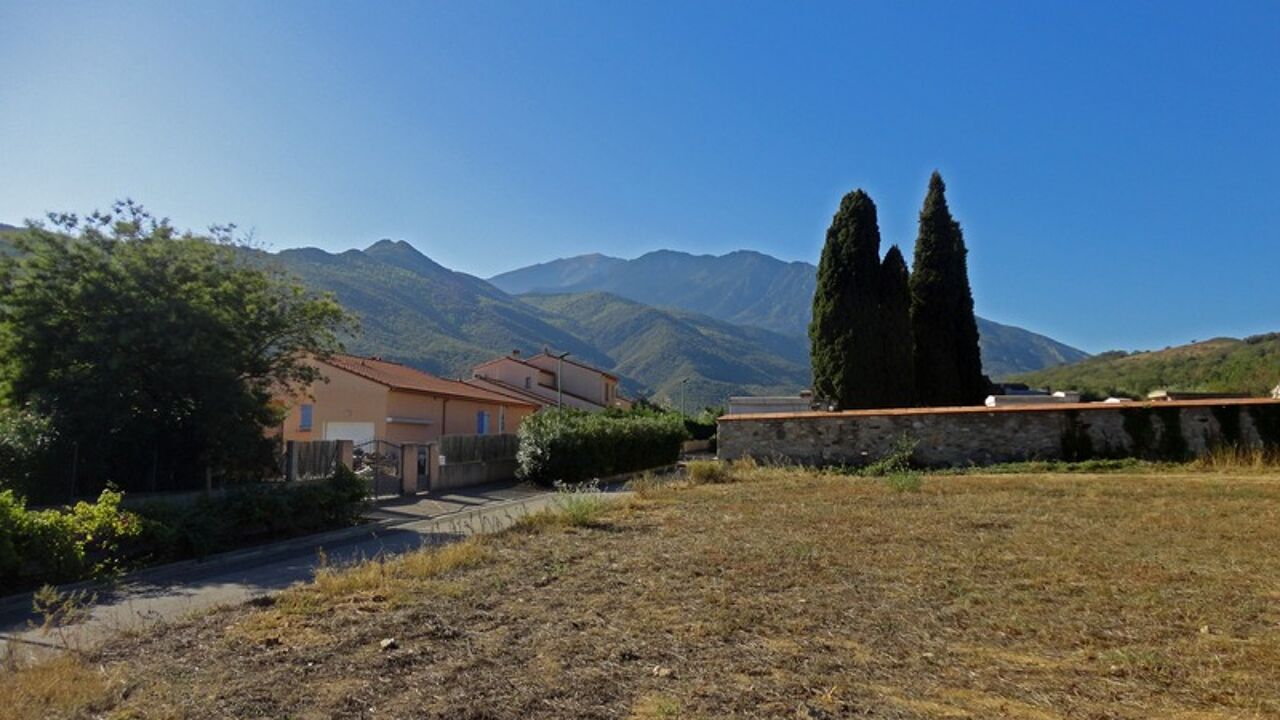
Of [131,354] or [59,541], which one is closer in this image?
[59,541]

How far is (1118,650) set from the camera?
17.7ft

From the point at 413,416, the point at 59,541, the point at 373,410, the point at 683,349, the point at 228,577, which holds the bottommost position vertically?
the point at 228,577

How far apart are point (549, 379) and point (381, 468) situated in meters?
34.5

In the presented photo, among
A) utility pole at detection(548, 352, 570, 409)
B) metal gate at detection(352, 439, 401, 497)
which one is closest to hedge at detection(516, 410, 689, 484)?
metal gate at detection(352, 439, 401, 497)

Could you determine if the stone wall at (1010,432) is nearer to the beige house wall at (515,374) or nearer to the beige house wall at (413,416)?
the beige house wall at (413,416)

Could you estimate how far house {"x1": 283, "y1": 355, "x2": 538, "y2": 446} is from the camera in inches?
1313

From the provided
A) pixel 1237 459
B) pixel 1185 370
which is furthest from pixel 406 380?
pixel 1185 370

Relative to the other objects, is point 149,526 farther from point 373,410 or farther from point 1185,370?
point 1185,370

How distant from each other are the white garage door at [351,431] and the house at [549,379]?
19.7 m

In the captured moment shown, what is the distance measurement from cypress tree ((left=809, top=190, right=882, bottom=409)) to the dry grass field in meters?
21.8

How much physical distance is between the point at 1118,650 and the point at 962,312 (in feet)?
107

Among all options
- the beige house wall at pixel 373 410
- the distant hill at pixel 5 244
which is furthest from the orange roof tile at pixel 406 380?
the distant hill at pixel 5 244

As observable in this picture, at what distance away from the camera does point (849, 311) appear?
33281 millimetres

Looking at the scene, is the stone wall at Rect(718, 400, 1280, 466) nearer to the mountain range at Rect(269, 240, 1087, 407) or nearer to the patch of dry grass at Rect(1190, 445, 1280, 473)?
the patch of dry grass at Rect(1190, 445, 1280, 473)
